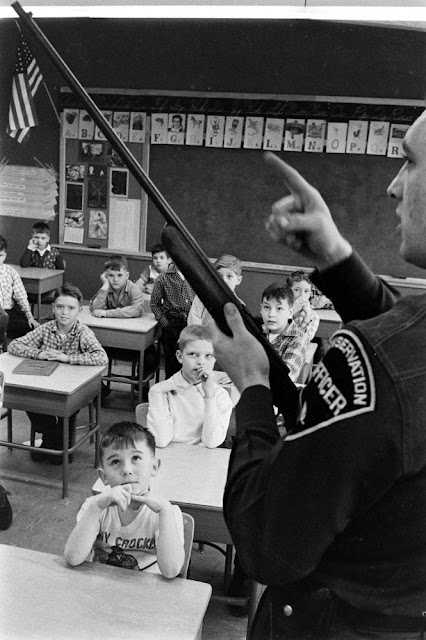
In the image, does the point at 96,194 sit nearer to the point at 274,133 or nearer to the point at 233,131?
the point at 233,131

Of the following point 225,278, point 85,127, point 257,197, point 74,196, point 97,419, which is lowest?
point 97,419

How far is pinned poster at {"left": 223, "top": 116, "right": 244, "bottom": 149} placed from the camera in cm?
537

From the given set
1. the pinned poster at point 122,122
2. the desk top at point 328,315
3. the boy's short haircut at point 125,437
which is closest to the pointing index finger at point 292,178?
the boy's short haircut at point 125,437

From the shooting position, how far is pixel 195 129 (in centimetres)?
545

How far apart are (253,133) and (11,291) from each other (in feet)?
8.22

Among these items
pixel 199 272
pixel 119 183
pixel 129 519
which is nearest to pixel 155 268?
pixel 119 183

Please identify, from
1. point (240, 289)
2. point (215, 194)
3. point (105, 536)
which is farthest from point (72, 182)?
point (105, 536)

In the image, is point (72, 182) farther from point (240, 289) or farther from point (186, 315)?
point (186, 315)

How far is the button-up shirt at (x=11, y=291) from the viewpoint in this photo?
14.2ft

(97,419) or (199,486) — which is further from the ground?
(199,486)

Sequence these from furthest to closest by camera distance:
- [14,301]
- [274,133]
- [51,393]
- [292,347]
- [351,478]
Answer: [274,133] → [14,301] → [292,347] → [51,393] → [351,478]

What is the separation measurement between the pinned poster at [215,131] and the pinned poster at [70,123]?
4.14 feet

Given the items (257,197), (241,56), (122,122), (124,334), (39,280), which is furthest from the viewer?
(122,122)

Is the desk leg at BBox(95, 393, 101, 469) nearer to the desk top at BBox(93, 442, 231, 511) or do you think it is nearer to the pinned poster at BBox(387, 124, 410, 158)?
the desk top at BBox(93, 442, 231, 511)
